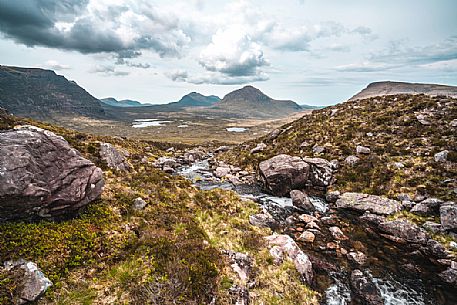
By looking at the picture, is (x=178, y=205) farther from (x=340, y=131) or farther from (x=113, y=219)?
(x=340, y=131)

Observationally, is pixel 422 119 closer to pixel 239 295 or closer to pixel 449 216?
pixel 449 216

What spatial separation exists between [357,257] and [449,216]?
29.8 feet

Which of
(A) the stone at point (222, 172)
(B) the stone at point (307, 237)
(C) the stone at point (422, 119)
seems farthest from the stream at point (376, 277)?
(C) the stone at point (422, 119)

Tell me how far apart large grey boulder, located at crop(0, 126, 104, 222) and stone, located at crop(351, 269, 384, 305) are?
1783 cm

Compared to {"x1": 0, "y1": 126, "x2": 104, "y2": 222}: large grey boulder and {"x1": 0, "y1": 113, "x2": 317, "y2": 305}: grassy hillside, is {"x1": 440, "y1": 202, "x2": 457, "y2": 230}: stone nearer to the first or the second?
{"x1": 0, "y1": 113, "x2": 317, "y2": 305}: grassy hillside

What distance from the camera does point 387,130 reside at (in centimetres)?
3931

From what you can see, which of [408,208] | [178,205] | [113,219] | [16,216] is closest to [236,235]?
[178,205]

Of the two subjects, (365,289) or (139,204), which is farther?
(139,204)

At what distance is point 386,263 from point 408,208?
854cm

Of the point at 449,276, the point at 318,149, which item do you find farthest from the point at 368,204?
the point at 318,149

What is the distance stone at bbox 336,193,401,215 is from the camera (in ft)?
80.7

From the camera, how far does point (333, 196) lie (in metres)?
30.1

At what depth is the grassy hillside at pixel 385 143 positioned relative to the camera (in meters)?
27.7

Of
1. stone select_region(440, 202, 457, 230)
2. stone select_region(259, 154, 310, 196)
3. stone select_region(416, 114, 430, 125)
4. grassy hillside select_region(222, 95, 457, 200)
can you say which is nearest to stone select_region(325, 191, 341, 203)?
grassy hillside select_region(222, 95, 457, 200)
